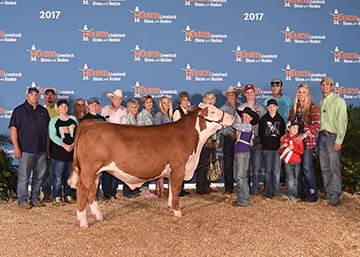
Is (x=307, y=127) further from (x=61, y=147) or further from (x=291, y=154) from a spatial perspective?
(x=61, y=147)

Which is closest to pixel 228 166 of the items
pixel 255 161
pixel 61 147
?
pixel 255 161

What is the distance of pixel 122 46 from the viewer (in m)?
8.20

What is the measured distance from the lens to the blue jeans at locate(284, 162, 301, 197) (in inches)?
251

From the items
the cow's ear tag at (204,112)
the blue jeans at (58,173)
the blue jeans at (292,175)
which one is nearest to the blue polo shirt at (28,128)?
the blue jeans at (58,173)

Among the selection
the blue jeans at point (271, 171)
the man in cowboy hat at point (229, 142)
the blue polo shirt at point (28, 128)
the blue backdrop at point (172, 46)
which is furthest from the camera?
the blue backdrop at point (172, 46)

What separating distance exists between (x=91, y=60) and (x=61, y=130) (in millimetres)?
2347

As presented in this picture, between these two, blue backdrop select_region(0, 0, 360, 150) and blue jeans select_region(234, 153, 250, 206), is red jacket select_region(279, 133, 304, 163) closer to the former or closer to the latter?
blue jeans select_region(234, 153, 250, 206)

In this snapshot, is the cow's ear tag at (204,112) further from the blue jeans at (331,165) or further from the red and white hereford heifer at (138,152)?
the blue jeans at (331,165)

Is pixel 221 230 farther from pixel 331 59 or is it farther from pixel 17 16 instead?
pixel 17 16

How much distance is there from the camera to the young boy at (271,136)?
21.2 feet

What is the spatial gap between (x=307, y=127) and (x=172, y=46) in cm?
345

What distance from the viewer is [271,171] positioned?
6.68m

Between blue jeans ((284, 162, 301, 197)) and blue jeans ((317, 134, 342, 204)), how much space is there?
0.41 meters

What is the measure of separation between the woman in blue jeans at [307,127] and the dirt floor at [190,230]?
281mm
